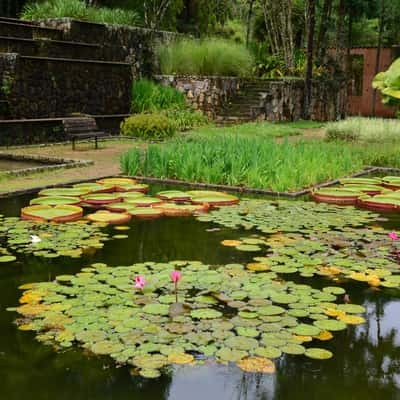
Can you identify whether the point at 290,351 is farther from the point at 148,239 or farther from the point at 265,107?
the point at 265,107

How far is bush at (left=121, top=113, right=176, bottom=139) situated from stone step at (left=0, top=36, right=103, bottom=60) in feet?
8.51

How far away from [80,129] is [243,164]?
176 inches

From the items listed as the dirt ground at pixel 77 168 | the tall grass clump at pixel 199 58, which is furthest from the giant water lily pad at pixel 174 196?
the tall grass clump at pixel 199 58

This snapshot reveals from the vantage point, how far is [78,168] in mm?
9375

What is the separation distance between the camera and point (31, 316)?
3.58 metres

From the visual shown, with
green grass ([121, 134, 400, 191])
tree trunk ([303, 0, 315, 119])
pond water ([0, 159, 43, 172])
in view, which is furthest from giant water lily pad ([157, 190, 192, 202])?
tree trunk ([303, 0, 315, 119])

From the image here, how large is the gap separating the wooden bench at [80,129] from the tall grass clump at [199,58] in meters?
6.52

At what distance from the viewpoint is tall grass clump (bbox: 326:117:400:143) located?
12.6m

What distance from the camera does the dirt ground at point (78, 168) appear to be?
7.99 metres

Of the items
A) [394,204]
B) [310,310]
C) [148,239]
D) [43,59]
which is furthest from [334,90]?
[310,310]

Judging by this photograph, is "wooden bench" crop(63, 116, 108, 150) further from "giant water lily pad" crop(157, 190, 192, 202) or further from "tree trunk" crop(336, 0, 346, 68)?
"tree trunk" crop(336, 0, 346, 68)

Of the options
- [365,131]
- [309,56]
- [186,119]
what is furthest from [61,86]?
[309,56]

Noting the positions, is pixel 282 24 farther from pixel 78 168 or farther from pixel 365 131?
pixel 78 168

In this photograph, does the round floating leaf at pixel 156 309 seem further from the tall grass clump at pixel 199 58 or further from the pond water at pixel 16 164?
the tall grass clump at pixel 199 58
